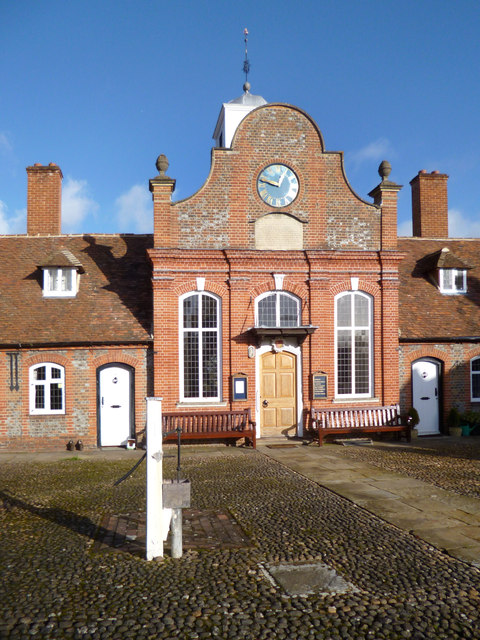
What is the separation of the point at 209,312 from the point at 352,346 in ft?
14.2

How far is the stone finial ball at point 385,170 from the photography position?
1628 centimetres

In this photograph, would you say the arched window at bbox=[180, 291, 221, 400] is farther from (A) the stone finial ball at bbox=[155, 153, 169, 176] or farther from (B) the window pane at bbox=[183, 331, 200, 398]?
(A) the stone finial ball at bbox=[155, 153, 169, 176]

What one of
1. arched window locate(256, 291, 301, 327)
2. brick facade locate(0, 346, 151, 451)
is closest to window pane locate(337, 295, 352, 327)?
arched window locate(256, 291, 301, 327)

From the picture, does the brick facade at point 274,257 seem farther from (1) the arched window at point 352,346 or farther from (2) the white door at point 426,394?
(2) the white door at point 426,394

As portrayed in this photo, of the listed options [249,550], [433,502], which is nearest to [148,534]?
[249,550]

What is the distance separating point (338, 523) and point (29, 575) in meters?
3.98

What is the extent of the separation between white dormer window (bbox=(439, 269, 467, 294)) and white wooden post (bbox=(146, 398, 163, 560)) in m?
14.4

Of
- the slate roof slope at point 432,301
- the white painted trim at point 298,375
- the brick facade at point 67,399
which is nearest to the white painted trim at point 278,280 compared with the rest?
the white painted trim at point 298,375

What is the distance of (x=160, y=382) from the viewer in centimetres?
1505

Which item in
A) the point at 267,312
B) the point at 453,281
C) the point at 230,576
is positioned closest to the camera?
the point at 230,576

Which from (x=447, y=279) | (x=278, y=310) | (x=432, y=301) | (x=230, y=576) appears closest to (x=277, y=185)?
(x=278, y=310)

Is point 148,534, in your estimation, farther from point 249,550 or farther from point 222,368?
point 222,368

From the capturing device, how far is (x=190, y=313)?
15562 mm

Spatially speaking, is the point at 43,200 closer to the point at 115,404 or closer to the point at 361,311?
the point at 115,404
